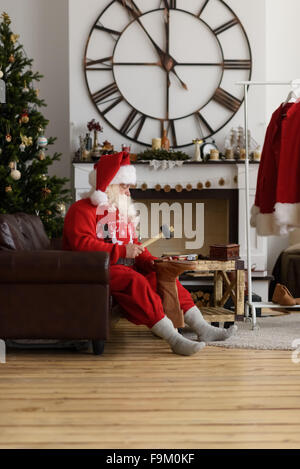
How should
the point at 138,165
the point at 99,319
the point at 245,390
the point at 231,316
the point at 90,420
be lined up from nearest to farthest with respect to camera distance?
the point at 90,420
the point at 245,390
the point at 99,319
the point at 231,316
the point at 138,165

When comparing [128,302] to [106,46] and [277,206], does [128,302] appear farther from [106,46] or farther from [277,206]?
[106,46]

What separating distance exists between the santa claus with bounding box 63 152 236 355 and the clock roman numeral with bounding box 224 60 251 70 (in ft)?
8.10

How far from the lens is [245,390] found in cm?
271

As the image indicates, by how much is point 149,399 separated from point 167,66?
4076 millimetres

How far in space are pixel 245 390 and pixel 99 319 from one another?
0.98 m

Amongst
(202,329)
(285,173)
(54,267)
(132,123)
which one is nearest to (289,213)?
(285,173)

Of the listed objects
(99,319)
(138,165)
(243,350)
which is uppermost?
(138,165)

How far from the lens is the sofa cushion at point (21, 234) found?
11.4 ft

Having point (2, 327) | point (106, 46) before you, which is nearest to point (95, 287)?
point (2, 327)

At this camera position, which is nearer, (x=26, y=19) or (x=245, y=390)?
(x=245, y=390)

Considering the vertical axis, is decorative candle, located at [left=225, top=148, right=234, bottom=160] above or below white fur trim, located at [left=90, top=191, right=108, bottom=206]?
above

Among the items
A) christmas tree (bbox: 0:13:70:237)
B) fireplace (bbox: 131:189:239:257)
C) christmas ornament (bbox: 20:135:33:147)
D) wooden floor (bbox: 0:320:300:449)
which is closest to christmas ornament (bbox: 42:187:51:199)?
christmas tree (bbox: 0:13:70:237)

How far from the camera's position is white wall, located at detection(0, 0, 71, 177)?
6.14 metres

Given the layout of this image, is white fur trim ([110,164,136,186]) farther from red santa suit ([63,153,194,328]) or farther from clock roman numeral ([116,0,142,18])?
clock roman numeral ([116,0,142,18])
